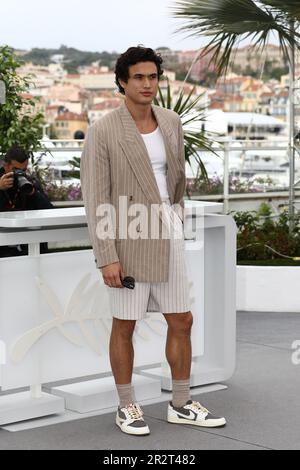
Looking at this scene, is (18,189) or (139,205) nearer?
(139,205)

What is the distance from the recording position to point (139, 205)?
498 centimetres

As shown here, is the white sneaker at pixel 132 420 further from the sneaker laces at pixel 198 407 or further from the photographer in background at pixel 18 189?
the photographer in background at pixel 18 189

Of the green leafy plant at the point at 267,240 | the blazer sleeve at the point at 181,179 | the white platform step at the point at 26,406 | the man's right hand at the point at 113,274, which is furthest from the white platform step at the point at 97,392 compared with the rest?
the green leafy plant at the point at 267,240

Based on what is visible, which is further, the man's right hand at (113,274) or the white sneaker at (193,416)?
the white sneaker at (193,416)

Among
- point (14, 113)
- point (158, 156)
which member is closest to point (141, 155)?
point (158, 156)

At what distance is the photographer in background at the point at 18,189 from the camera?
6336mm

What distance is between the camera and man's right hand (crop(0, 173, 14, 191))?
633 cm

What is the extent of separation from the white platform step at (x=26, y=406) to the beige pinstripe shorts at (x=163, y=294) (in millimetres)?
610

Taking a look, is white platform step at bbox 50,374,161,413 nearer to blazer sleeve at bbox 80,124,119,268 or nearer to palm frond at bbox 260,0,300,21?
blazer sleeve at bbox 80,124,119,268

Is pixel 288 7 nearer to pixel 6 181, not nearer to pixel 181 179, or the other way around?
pixel 6 181

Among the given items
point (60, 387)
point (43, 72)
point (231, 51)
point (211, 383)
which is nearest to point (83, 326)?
point (60, 387)

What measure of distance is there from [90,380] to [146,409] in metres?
0.45

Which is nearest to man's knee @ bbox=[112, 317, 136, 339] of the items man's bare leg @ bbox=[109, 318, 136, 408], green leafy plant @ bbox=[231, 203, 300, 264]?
man's bare leg @ bbox=[109, 318, 136, 408]

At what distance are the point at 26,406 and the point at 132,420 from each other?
561mm
